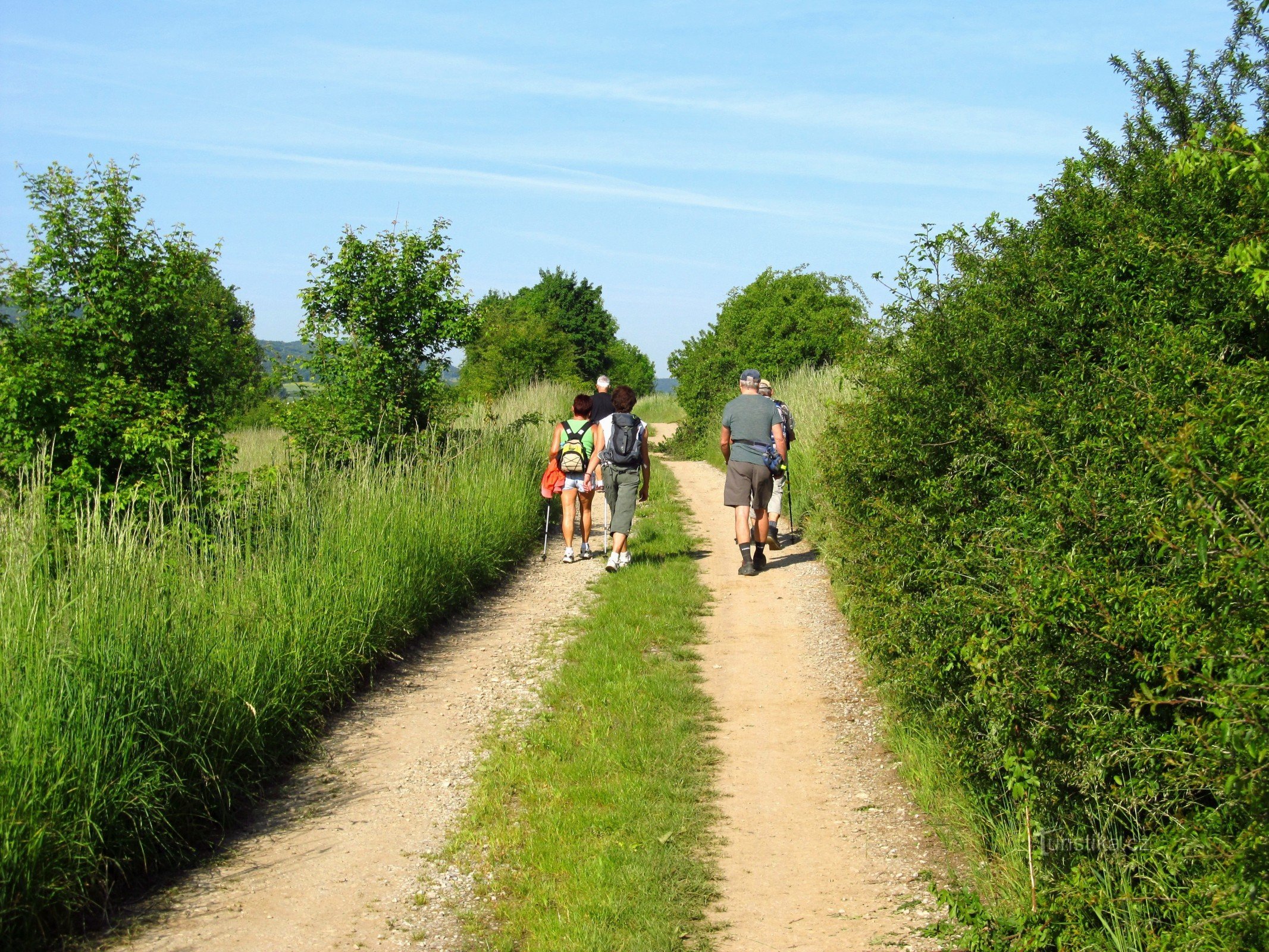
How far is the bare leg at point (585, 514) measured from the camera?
12172 mm

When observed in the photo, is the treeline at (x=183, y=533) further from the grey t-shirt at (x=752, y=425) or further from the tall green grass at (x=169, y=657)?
the grey t-shirt at (x=752, y=425)

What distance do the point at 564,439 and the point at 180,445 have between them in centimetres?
423

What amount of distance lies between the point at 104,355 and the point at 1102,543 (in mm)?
7769

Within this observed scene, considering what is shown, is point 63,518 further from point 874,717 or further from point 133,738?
point 874,717

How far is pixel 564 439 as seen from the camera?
11773 mm

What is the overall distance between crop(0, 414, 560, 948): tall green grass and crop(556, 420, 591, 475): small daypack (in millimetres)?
2489

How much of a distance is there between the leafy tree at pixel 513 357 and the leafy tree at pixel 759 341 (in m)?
3.53

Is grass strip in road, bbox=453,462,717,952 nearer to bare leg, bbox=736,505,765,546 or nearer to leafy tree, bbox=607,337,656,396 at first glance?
bare leg, bbox=736,505,765,546

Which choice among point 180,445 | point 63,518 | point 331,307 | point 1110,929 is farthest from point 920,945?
point 331,307

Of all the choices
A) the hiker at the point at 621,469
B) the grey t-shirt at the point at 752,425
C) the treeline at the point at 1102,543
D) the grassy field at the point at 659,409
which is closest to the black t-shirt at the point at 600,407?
the hiker at the point at 621,469

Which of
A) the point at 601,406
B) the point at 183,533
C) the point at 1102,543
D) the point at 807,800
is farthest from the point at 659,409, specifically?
the point at 1102,543

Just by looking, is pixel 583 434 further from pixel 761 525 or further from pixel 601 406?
pixel 601 406

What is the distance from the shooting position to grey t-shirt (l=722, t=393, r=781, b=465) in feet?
36.3

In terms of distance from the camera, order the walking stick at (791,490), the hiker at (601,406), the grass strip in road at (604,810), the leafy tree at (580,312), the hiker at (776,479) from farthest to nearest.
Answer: the leafy tree at (580,312) → the hiker at (601,406) → the walking stick at (791,490) → the hiker at (776,479) → the grass strip in road at (604,810)
